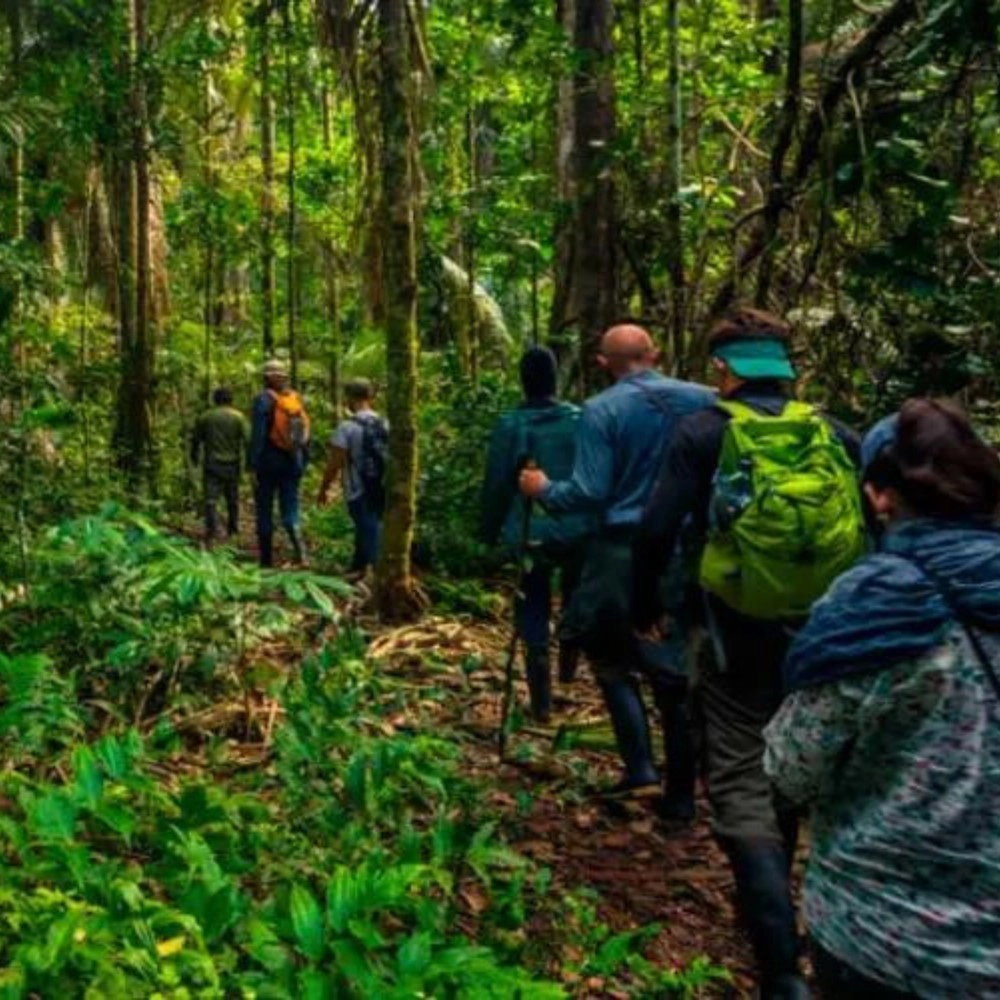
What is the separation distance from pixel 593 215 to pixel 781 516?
6.25 metres

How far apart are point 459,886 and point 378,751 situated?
53 centimetres

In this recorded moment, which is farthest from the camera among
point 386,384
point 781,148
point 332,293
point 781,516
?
point 332,293

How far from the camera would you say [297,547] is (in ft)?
38.6

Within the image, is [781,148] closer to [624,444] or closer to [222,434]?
[624,444]

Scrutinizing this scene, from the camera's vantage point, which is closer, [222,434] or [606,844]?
[606,844]

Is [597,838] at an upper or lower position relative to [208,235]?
lower

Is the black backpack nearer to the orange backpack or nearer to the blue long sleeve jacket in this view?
the orange backpack

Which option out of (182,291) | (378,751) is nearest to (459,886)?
(378,751)

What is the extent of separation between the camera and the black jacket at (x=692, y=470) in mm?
3834

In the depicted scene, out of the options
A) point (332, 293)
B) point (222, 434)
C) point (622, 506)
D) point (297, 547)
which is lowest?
point (297, 547)

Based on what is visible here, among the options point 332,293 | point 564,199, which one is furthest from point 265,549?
point 332,293

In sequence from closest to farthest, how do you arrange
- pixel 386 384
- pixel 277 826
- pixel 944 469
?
pixel 944 469 → pixel 277 826 → pixel 386 384

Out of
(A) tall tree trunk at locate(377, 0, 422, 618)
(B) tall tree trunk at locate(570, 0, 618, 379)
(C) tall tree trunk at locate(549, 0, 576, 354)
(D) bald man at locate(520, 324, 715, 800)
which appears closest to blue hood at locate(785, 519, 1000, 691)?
(D) bald man at locate(520, 324, 715, 800)

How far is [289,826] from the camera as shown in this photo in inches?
165
